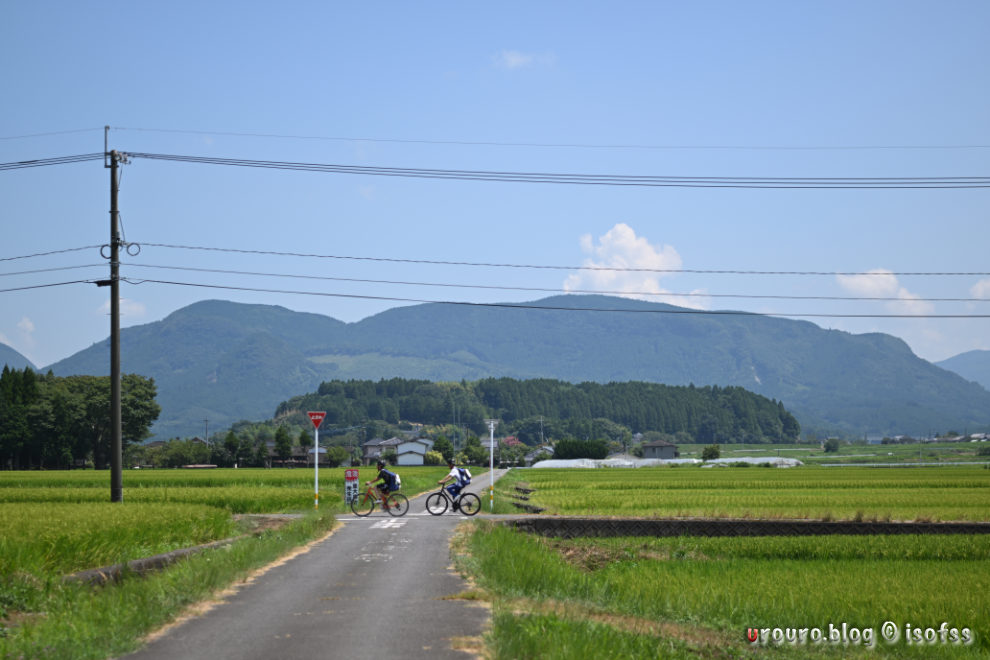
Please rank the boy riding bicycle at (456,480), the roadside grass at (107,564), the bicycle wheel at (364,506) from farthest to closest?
the bicycle wheel at (364,506)
the boy riding bicycle at (456,480)
the roadside grass at (107,564)

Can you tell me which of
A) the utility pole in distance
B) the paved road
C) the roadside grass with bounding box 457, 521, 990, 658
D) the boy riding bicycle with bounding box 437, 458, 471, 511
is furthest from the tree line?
the paved road

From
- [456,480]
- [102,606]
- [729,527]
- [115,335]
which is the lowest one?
[729,527]

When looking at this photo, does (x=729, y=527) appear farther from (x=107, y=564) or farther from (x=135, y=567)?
(x=135, y=567)

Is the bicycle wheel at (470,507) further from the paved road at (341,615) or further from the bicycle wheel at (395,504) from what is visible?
the paved road at (341,615)

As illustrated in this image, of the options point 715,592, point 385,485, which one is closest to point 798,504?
point 385,485

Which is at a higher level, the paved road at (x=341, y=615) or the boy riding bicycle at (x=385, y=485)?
the boy riding bicycle at (x=385, y=485)

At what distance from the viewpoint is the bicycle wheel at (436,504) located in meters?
33.4

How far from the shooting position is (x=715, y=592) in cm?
1800

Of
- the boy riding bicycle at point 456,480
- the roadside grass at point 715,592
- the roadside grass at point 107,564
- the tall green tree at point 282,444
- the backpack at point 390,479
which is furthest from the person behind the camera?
the tall green tree at point 282,444

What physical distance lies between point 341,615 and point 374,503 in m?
20.7

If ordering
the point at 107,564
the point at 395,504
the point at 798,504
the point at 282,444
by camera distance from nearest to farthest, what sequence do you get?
the point at 107,564, the point at 395,504, the point at 798,504, the point at 282,444

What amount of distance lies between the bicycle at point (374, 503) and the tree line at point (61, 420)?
88.2 meters

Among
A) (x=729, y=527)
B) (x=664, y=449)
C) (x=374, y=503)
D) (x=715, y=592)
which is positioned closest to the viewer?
(x=715, y=592)

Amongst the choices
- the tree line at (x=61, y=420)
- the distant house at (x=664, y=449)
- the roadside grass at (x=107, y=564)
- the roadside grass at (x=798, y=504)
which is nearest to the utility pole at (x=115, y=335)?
the roadside grass at (x=107, y=564)
